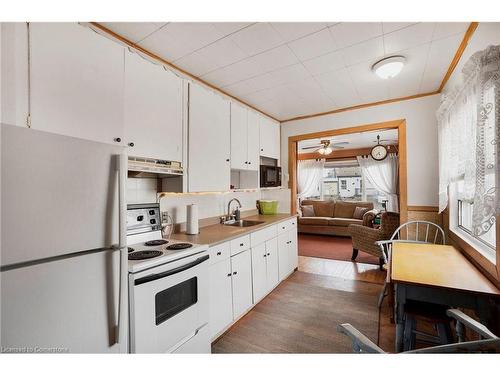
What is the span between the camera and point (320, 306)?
2494 mm

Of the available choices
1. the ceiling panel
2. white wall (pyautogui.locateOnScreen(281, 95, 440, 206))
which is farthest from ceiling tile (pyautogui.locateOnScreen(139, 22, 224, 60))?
white wall (pyautogui.locateOnScreen(281, 95, 440, 206))

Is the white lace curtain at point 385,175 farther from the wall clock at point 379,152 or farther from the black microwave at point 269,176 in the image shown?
the black microwave at point 269,176

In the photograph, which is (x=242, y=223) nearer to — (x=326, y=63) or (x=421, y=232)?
(x=326, y=63)

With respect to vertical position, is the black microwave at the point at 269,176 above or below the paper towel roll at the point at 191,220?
above

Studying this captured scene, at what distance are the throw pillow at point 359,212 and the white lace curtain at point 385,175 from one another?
3.06ft

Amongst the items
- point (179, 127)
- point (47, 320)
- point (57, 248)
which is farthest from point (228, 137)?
point (47, 320)

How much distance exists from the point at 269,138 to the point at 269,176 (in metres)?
0.65

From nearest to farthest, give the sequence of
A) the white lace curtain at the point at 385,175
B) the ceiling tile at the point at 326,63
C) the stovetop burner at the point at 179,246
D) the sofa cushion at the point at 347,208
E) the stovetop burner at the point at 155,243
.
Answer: the stovetop burner at the point at 179,246 < the stovetop burner at the point at 155,243 < the ceiling tile at the point at 326,63 < the sofa cushion at the point at 347,208 < the white lace curtain at the point at 385,175

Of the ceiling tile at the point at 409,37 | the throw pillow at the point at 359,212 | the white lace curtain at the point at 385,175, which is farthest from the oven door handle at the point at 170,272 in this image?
the white lace curtain at the point at 385,175

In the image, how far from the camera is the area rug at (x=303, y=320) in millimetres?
1875

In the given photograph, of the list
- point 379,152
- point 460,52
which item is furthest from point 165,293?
point 379,152

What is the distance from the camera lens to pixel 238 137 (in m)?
2.84

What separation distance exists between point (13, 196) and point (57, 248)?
0.26 meters

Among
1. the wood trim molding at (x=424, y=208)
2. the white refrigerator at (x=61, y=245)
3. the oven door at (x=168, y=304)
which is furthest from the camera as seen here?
the wood trim molding at (x=424, y=208)
